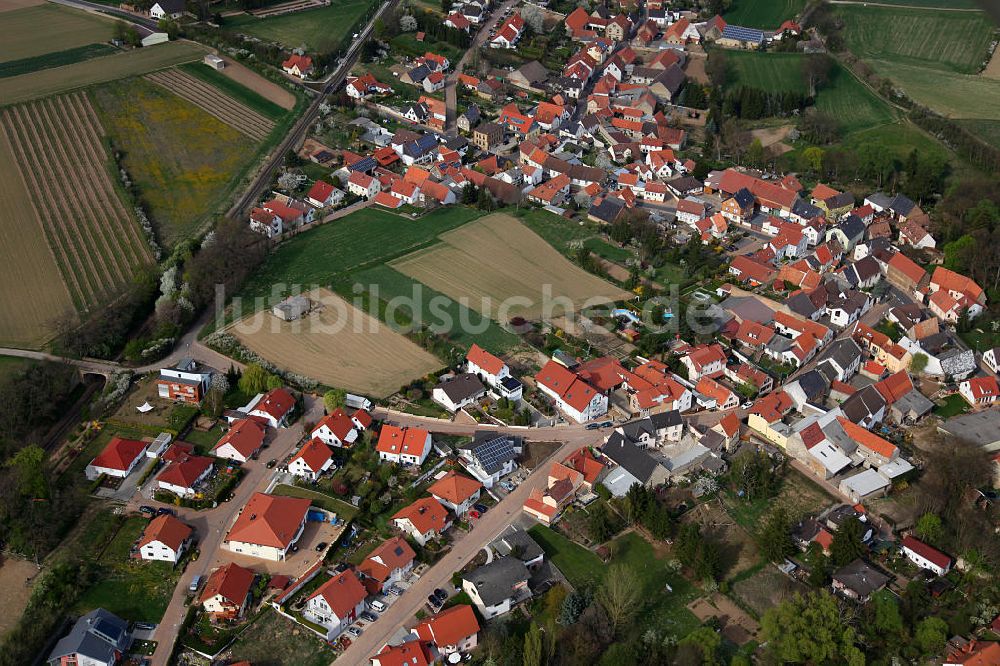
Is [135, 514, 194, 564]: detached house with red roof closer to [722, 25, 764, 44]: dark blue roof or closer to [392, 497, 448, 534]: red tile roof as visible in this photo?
[392, 497, 448, 534]: red tile roof

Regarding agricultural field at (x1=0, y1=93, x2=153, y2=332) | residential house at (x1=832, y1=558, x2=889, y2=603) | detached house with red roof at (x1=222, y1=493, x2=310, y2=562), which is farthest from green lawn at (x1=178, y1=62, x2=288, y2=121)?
residential house at (x1=832, y1=558, x2=889, y2=603)

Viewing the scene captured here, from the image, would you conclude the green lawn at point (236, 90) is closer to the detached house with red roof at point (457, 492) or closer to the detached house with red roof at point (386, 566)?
the detached house with red roof at point (457, 492)

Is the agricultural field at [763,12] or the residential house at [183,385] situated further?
the agricultural field at [763,12]

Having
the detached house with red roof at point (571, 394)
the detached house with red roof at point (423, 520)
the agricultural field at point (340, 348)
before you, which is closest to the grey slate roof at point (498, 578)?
the detached house with red roof at point (423, 520)

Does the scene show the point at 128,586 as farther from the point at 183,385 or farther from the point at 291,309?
the point at 291,309

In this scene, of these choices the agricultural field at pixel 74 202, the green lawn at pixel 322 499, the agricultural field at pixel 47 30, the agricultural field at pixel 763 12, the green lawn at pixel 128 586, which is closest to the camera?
the green lawn at pixel 128 586

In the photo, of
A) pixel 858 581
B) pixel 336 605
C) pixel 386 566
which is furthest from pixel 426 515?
pixel 858 581
